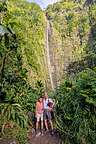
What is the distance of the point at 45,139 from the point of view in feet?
30.5

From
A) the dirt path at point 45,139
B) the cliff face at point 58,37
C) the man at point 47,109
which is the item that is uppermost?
the cliff face at point 58,37

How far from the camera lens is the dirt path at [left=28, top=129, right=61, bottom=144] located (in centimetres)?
921

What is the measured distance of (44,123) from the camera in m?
9.81

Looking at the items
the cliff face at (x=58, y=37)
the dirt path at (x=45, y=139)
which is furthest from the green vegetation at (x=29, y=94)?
the cliff face at (x=58, y=37)

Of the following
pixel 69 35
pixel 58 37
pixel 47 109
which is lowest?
pixel 47 109

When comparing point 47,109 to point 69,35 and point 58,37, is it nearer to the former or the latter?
point 58,37

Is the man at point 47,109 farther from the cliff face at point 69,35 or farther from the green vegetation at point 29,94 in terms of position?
the cliff face at point 69,35

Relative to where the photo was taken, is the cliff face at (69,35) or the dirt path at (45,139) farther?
the cliff face at (69,35)

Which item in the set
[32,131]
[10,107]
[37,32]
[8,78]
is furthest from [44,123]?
[37,32]

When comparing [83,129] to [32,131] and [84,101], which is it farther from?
[32,131]

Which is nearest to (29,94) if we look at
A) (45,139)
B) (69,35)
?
(45,139)

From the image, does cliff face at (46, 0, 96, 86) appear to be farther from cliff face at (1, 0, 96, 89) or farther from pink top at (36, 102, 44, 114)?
pink top at (36, 102, 44, 114)

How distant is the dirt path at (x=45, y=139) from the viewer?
921 cm

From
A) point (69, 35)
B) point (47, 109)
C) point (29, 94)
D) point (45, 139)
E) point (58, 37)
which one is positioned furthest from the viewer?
point (69, 35)
